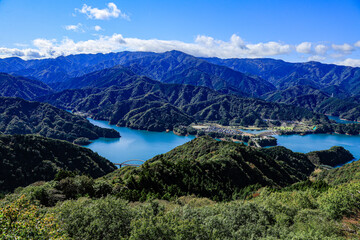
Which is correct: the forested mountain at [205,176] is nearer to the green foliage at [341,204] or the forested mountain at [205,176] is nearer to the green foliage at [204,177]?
the green foliage at [204,177]

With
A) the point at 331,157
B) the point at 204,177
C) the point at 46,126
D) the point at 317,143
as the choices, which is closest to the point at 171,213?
the point at 204,177

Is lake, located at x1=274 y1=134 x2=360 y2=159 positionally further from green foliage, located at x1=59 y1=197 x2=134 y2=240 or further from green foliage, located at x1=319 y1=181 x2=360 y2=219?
green foliage, located at x1=59 y1=197 x2=134 y2=240

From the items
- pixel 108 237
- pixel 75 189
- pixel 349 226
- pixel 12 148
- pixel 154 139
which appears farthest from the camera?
pixel 154 139

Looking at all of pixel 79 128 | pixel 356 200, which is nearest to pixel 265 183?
pixel 356 200

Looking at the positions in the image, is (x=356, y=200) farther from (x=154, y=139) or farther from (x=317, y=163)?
(x=154, y=139)

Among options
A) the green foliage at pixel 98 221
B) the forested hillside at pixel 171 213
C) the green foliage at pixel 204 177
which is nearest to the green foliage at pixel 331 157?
the green foliage at pixel 204 177

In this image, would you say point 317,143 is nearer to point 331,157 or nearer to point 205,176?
point 331,157
